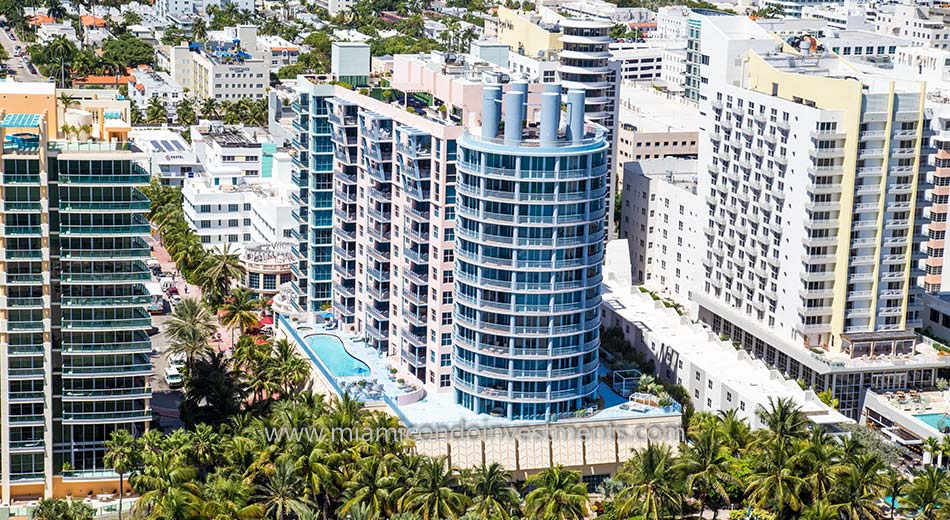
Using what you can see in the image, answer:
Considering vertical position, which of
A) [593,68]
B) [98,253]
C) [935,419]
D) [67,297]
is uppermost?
[593,68]

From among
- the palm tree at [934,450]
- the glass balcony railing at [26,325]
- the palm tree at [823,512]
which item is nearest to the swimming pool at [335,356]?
the glass balcony railing at [26,325]

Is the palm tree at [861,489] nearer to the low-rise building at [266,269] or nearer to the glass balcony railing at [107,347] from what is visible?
the glass balcony railing at [107,347]

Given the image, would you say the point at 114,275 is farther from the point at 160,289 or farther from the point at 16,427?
the point at 160,289

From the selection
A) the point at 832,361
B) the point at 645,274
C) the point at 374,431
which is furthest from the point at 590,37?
the point at 374,431

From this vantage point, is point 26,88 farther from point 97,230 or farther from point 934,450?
point 934,450

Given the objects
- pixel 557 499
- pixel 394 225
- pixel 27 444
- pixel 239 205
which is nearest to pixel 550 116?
pixel 394 225

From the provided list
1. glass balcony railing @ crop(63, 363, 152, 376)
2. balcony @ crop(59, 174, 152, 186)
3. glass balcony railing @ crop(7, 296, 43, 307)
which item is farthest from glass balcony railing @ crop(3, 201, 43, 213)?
glass balcony railing @ crop(63, 363, 152, 376)
